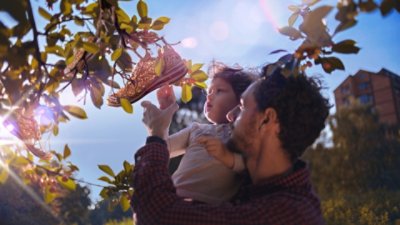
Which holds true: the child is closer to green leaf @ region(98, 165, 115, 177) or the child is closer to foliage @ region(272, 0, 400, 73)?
green leaf @ region(98, 165, 115, 177)

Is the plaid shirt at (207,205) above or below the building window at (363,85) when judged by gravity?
below

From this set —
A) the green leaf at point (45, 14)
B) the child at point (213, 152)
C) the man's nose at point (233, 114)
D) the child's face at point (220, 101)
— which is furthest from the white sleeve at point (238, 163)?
the green leaf at point (45, 14)

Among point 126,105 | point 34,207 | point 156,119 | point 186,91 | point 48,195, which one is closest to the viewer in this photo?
point 156,119

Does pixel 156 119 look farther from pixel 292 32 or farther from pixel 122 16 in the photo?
pixel 292 32

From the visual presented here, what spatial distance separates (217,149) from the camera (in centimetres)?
180

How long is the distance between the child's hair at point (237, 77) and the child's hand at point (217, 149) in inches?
20.2

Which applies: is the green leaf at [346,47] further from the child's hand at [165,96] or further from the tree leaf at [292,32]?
the child's hand at [165,96]

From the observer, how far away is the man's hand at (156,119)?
1.82 m

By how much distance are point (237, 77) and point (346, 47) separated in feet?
3.19

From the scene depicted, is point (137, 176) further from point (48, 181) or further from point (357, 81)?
point (357, 81)

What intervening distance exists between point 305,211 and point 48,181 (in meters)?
1.36

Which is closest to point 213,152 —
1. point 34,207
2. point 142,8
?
point 142,8

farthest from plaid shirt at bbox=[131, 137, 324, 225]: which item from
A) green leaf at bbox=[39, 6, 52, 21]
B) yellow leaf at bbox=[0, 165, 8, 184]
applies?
yellow leaf at bbox=[0, 165, 8, 184]

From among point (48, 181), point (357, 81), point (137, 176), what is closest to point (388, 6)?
point (137, 176)
